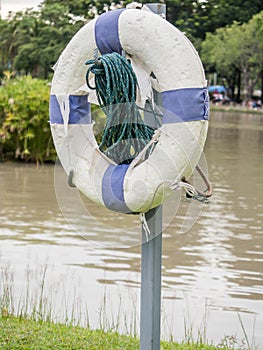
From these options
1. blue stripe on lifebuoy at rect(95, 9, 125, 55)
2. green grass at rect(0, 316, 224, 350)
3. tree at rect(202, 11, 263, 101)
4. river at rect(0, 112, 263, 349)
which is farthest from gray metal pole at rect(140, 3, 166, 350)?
tree at rect(202, 11, 263, 101)

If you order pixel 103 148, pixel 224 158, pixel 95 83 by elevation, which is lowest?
pixel 224 158

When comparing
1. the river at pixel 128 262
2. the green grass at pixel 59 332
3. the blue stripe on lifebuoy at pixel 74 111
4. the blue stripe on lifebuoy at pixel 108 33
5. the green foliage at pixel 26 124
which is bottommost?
the river at pixel 128 262

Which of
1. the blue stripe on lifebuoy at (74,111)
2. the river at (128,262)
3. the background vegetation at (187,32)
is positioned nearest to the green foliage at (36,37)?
the background vegetation at (187,32)

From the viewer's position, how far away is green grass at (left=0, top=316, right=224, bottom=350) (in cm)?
425

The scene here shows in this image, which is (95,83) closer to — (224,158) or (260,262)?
(260,262)

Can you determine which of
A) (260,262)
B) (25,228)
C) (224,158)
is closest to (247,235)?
(260,262)

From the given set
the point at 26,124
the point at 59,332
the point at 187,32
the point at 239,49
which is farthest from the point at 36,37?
the point at 59,332

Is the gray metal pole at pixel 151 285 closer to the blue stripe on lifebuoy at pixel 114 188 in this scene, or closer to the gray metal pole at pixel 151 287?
the gray metal pole at pixel 151 287

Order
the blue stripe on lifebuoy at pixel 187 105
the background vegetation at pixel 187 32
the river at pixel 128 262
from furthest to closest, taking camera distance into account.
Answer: the background vegetation at pixel 187 32, the river at pixel 128 262, the blue stripe on lifebuoy at pixel 187 105

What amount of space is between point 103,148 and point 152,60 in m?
0.53

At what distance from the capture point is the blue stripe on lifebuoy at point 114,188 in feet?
12.0

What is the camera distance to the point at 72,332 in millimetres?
4504

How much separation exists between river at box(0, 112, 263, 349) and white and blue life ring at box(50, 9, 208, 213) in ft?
0.66

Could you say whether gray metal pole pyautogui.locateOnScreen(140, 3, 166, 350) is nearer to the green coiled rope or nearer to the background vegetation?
the green coiled rope
